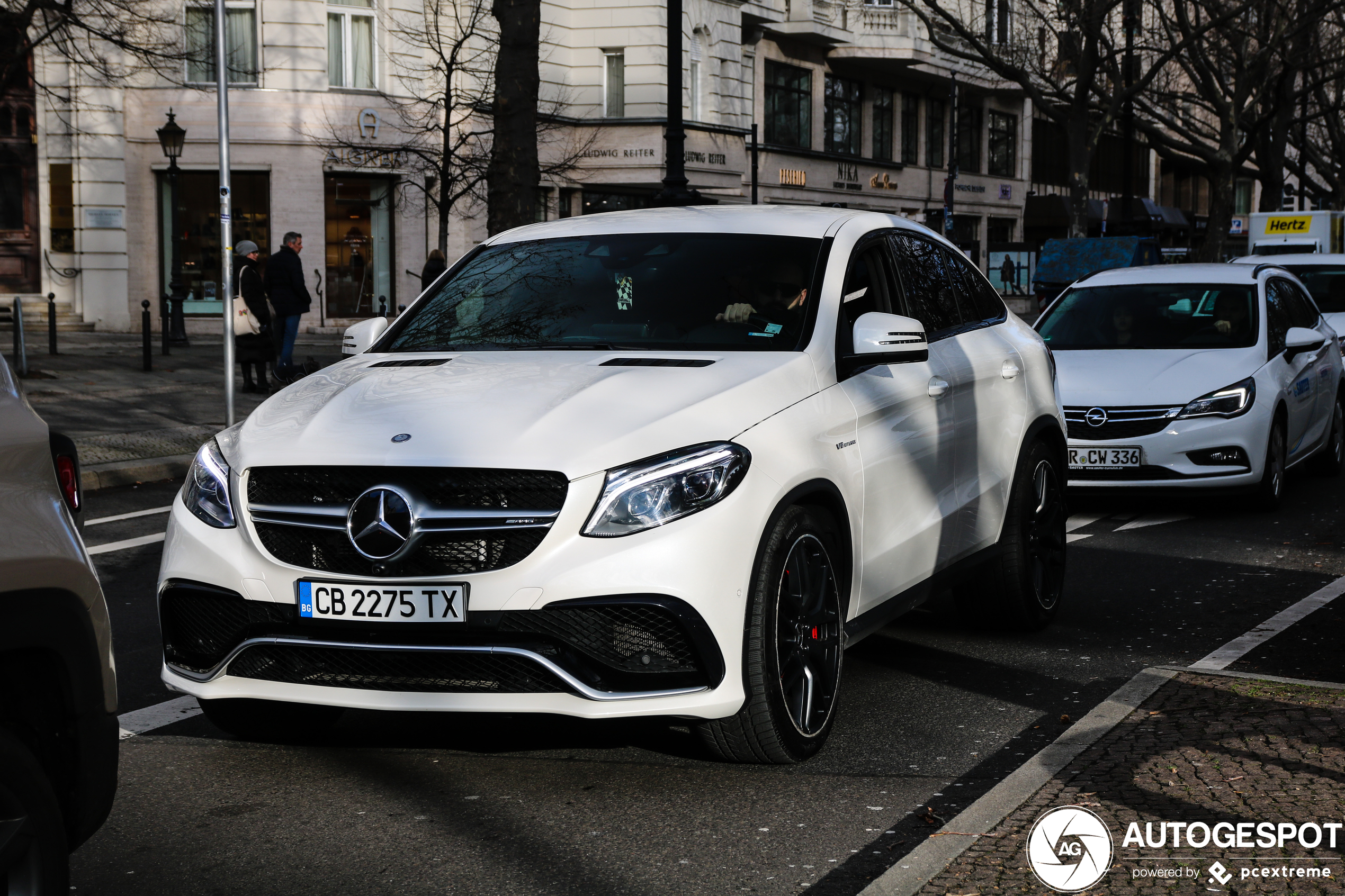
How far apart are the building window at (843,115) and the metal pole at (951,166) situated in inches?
108

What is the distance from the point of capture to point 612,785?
186 inches

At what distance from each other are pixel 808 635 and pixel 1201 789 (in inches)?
45.9

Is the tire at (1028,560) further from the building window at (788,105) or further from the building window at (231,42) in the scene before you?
the building window at (788,105)

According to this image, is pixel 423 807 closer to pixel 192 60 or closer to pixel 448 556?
pixel 448 556

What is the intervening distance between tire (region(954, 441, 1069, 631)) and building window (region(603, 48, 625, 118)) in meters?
32.7

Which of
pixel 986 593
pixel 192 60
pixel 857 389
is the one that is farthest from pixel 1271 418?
pixel 192 60

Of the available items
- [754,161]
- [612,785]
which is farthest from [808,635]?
[754,161]

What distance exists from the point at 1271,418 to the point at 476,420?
7.34 meters

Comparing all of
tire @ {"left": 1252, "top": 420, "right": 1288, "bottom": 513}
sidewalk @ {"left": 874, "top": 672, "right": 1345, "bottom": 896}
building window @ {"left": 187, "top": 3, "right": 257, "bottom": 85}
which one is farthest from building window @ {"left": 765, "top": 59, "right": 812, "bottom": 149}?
sidewalk @ {"left": 874, "top": 672, "right": 1345, "bottom": 896}

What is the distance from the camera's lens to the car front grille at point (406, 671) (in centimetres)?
431

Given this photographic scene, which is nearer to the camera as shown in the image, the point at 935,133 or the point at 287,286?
the point at 287,286

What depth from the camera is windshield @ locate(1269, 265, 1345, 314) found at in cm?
1880

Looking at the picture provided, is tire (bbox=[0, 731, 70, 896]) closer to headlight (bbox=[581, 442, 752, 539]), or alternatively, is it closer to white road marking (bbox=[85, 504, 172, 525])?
Result: headlight (bbox=[581, 442, 752, 539])

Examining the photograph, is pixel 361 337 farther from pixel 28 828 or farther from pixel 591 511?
pixel 28 828
